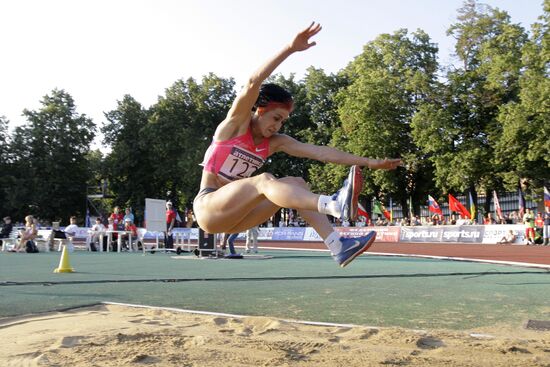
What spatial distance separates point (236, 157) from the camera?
5082 mm

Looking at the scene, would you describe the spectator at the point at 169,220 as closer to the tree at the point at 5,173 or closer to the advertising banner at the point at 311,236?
the advertising banner at the point at 311,236

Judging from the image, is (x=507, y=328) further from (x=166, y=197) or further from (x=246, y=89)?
(x=166, y=197)

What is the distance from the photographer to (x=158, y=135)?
4969 cm

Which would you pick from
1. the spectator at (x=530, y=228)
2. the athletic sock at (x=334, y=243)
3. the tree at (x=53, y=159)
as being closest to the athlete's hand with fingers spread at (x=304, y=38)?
the athletic sock at (x=334, y=243)

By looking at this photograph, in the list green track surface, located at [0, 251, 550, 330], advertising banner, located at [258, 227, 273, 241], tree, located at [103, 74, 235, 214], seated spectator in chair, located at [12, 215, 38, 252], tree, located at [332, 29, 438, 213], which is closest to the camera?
green track surface, located at [0, 251, 550, 330]

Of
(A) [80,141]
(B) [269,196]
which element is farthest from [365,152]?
(B) [269,196]

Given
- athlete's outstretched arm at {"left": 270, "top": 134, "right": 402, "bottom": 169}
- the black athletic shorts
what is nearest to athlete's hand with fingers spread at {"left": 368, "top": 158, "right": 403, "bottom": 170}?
athlete's outstretched arm at {"left": 270, "top": 134, "right": 402, "bottom": 169}

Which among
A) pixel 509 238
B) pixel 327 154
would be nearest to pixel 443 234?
pixel 509 238

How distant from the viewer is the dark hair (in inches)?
201

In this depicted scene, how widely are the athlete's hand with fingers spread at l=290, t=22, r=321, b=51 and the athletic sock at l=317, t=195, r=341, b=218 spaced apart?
116cm

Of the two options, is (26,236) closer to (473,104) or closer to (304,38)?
(304,38)

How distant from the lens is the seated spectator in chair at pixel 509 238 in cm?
2617

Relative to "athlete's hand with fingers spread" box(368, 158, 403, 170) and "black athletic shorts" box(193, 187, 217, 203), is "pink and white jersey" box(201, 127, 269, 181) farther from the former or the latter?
"athlete's hand with fingers spread" box(368, 158, 403, 170)

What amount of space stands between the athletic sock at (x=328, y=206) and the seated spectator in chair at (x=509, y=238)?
23.9 m
